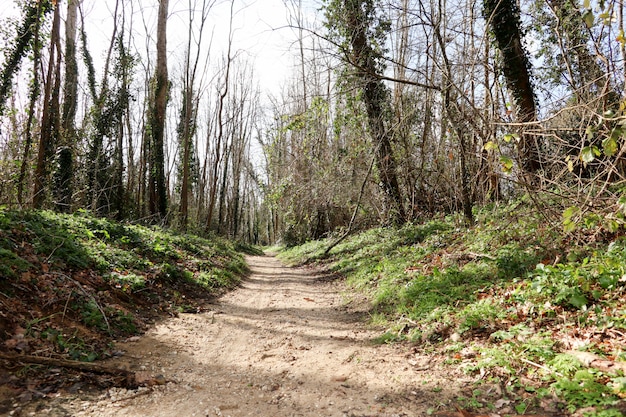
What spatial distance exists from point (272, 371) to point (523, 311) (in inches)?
109

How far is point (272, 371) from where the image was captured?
3811 mm

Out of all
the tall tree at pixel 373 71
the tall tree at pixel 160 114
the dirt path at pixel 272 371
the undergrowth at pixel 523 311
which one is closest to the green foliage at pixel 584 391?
the undergrowth at pixel 523 311

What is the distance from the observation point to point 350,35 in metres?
9.24

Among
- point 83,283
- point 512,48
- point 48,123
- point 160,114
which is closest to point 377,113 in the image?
point 512,48

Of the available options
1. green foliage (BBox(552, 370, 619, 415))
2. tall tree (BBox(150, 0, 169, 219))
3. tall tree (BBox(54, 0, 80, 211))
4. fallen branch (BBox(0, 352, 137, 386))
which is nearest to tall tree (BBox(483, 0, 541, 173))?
green foliage (BBox(552, 370, 619, 415))

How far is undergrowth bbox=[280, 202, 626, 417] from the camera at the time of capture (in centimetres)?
273

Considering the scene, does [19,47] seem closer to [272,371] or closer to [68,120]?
[68,120]

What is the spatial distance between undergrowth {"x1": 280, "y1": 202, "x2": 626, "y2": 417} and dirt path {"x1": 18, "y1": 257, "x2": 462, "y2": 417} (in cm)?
43

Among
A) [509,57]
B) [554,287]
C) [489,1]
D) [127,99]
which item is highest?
[127,99]

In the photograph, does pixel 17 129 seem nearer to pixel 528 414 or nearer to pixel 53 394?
pixel 53 394

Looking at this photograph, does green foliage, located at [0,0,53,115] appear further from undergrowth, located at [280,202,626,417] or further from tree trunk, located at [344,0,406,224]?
undergrowth, located at [280,202,626,417]

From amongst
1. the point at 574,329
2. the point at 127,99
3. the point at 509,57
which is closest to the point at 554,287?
the point at 574,329

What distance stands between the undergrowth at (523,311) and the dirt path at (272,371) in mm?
432

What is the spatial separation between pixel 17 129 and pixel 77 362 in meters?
13.5
